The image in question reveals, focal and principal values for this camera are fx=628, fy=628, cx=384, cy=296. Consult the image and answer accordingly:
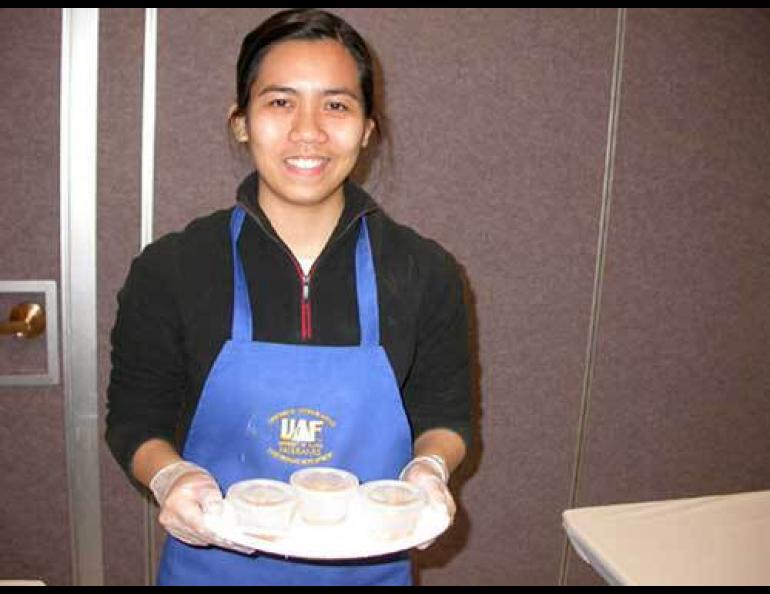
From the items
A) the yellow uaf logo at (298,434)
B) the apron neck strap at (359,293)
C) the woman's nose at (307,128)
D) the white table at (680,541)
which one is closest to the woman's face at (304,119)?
the woman's nose at (307,128)

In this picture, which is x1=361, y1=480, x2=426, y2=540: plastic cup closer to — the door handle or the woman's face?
the woman's face

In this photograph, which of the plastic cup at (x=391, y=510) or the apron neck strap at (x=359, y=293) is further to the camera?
the apron neck strap at (x=359, y=293)

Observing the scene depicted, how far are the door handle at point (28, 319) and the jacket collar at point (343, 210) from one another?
696 mm

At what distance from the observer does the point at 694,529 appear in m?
1.05

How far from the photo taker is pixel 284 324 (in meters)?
0.98

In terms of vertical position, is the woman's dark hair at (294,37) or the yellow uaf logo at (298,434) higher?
the woman's dark hair at (294,37)

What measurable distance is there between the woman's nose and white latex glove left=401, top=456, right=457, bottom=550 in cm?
51

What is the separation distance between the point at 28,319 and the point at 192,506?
0.84m

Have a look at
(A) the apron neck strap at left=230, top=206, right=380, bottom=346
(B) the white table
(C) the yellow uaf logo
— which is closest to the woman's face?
(A) the apron neck strap at left=230, top=206, right=380, bottom=346

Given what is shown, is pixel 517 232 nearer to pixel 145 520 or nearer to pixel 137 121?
pixel 137 121

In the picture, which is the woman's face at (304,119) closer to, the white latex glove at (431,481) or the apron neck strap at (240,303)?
the apron neck strap at (240,303)

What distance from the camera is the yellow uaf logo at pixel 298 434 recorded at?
954 mm

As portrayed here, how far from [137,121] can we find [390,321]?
2.61 ft

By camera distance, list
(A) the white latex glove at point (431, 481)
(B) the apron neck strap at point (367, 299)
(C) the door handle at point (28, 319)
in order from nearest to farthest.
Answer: (A) the white latex glove at point (431, 481) < (B) the apron neck strap at point (367, 299) < (C) the door handle at point (28, 319)
